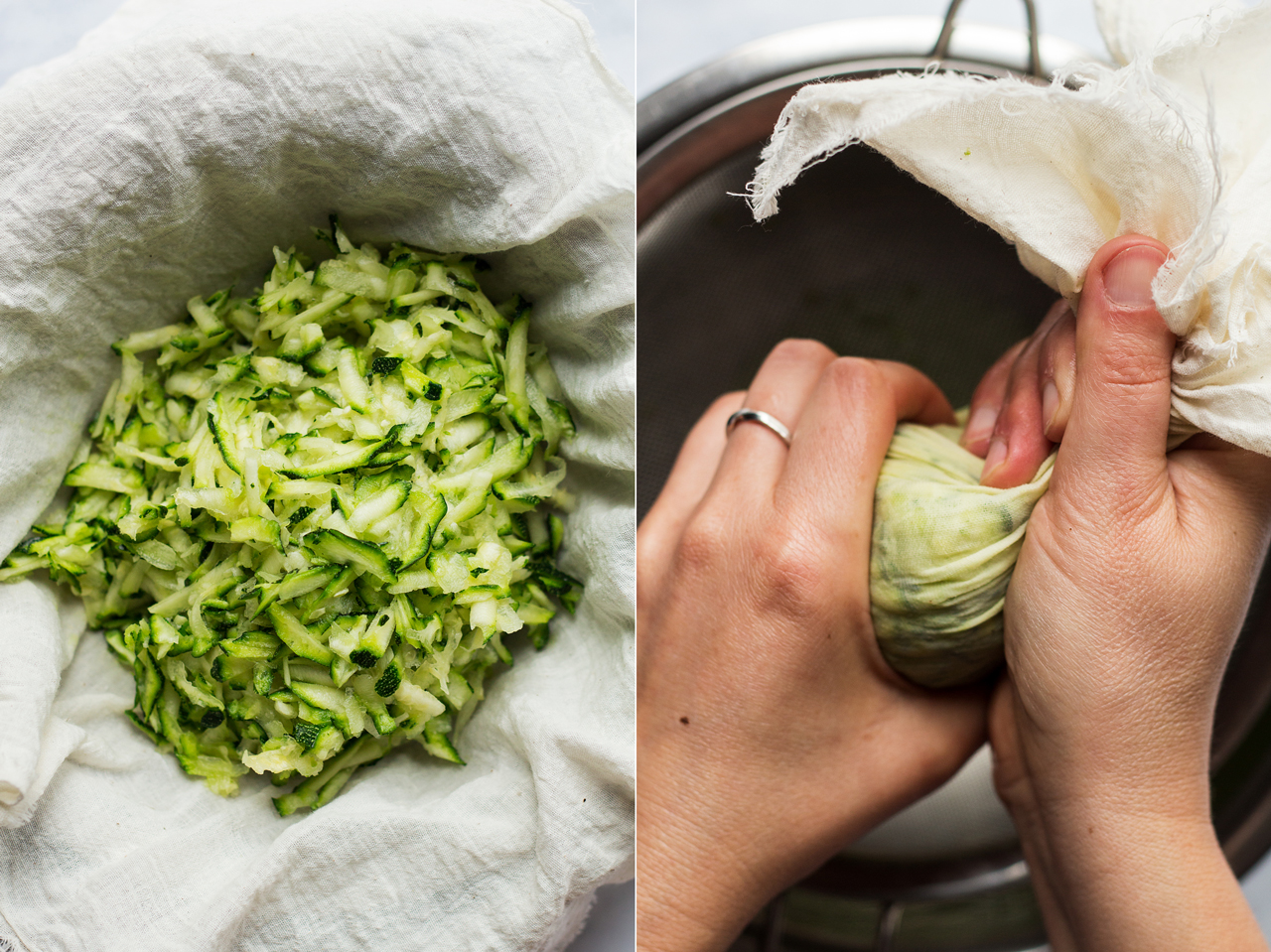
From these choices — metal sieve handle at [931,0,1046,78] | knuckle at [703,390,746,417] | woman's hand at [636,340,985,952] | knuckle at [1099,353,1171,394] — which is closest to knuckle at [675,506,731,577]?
woman's hand at [636,340,985,952]

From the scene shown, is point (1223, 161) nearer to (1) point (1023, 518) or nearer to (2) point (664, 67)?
(1) point (1023, 518)

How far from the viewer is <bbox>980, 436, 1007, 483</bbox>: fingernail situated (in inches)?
18.9

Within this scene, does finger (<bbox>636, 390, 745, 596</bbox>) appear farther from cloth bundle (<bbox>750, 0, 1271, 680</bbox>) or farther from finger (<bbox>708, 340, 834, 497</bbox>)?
cloth bundle (<bbox>750, 0, 1271, 680</bbox>)

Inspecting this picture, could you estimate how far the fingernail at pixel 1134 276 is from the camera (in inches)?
15.5

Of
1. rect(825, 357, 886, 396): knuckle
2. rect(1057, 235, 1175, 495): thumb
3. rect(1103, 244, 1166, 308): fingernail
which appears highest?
rect(1103, 244, 1166, 308): fingernail

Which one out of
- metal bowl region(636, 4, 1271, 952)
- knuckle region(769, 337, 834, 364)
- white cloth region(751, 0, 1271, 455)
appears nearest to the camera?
white cloth region(751, 0, 1271, 455)

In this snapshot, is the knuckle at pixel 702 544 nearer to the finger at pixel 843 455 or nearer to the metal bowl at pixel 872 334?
the finger at pixel 843 455

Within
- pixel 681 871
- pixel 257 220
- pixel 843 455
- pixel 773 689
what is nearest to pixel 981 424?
pixel 843 455

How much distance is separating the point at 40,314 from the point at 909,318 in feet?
2.02

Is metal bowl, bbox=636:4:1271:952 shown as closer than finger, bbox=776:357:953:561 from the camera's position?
No

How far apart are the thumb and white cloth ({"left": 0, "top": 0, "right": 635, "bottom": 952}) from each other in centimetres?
24

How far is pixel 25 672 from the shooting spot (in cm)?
47

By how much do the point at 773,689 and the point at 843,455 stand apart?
5.5 inches

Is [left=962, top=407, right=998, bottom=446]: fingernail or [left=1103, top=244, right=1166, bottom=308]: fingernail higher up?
[left=1103, top=244, right=1166, bottom=308]: fingernail
